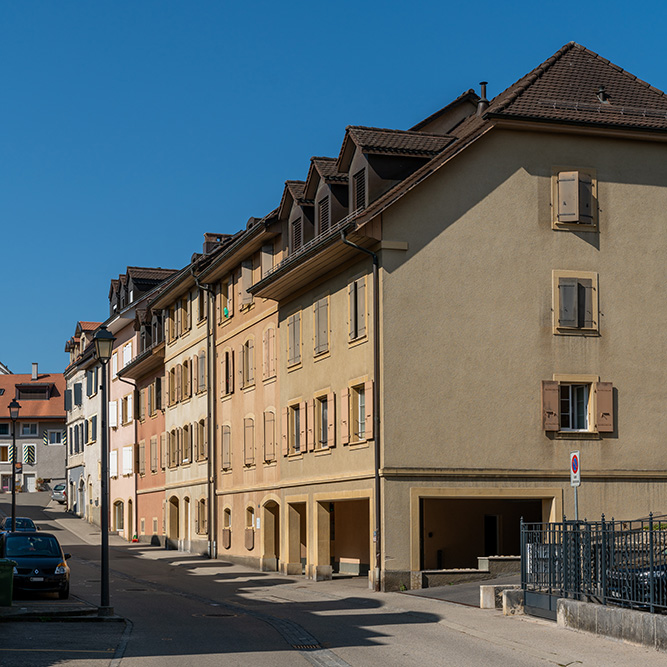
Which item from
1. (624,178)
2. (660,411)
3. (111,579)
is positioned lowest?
(111,579)

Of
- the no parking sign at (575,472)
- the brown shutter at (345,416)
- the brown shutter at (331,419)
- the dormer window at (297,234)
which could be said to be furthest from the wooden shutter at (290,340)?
the no parking sign at (575,472)

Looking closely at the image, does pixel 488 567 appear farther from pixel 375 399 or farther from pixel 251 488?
pixel 251 488

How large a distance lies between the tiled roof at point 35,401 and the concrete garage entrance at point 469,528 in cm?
7264

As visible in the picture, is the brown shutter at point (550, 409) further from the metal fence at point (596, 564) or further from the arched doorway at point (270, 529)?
the arched doorway at point (270, 529)

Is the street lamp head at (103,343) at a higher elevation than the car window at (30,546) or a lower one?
higher

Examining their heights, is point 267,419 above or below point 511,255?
below

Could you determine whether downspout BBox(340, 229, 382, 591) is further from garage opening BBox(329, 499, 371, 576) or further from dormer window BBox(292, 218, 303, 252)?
dormer window BBox(292, 218, 303, 252)

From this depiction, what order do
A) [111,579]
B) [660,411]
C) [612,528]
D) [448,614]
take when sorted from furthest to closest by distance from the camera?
[111,579]
[660,411]
[448,614]
[612,528]

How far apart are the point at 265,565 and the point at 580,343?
14.1m

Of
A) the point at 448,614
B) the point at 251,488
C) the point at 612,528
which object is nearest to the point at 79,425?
the point at 251,488

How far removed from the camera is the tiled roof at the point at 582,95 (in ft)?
102

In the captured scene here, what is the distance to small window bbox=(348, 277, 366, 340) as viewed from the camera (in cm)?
3095

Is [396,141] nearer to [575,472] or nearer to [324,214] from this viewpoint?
[324,214]

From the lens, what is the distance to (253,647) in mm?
17375
